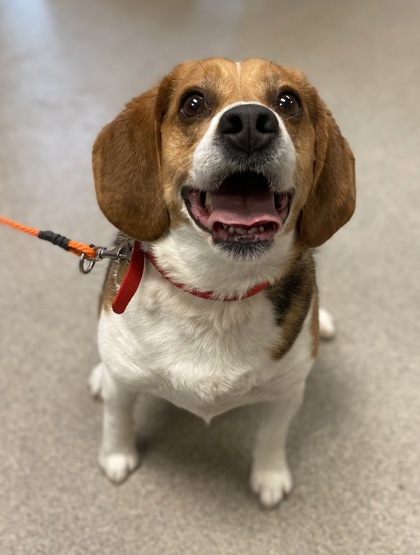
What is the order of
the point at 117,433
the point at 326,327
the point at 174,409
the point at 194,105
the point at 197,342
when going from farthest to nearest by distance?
1. the point at 326,327
2. the point at 174,409
3. the point at 117,433
4. the point at 197,342
5. the point at 194,105

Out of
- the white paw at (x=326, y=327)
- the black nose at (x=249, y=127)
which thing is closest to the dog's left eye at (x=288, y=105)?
the black nose at (x=249, y=127)

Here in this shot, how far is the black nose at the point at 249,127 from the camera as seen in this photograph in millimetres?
823

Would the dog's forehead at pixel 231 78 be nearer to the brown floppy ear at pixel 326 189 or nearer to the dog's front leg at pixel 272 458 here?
the brown floppy ear at pixel 326 189

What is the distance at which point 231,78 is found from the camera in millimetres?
942

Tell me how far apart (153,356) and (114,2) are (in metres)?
2.89

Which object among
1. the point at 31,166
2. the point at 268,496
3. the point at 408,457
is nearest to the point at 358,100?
the point at 31,166

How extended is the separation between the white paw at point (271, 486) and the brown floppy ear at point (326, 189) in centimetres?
64

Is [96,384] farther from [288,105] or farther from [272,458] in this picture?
[288,105]

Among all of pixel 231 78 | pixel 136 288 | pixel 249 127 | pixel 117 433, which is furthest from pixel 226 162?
pixel 117 433

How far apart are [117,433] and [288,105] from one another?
2.76 ft

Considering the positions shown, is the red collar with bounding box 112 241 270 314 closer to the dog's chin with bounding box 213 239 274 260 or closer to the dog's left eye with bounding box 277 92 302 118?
the dog's chin with bounding box 213 239 274 260

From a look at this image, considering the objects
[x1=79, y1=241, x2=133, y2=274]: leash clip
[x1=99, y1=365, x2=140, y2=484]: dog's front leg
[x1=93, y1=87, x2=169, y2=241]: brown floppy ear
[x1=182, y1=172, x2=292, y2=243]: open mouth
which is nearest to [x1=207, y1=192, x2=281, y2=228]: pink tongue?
[x1=182, y1=172, x2=292, y2=243]: open mouth

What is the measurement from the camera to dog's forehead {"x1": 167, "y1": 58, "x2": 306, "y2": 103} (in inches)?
36.8

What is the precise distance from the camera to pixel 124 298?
3.32 ft
